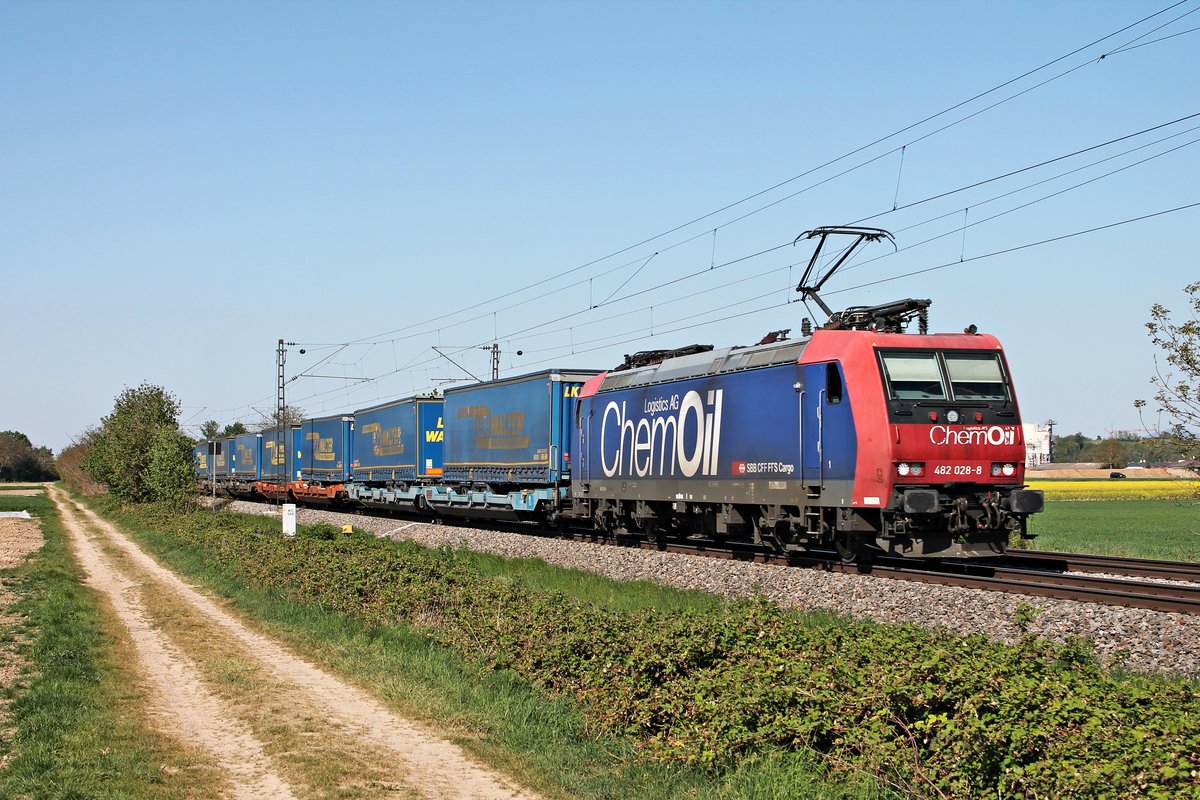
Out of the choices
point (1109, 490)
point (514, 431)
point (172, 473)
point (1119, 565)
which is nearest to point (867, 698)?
point (1119, 565)

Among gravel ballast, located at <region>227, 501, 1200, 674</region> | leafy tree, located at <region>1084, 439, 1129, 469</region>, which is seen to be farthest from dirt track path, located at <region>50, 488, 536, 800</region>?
leafy tree, located at <region>1084, 439, 1129, 469</region>

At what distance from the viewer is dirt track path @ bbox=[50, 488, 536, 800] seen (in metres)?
8.31

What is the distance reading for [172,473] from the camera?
4753 centimetres

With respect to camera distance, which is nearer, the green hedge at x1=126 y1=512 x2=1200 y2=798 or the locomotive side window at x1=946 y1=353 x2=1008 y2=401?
the green hedge at x1=126 y1=512 x2=1200 y2=798

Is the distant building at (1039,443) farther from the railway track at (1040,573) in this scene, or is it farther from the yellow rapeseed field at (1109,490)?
the railway track at (1040,573)

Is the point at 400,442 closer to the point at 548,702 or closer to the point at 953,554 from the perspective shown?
the point at 953,554

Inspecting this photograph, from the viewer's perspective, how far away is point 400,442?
43.0m

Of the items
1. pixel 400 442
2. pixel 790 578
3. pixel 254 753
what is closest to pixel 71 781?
pixel 254 753

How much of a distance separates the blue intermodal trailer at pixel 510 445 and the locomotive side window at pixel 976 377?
1389 centimetres

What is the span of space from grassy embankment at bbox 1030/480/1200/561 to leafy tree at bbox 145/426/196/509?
113 ft

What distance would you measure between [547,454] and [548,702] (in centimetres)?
2064

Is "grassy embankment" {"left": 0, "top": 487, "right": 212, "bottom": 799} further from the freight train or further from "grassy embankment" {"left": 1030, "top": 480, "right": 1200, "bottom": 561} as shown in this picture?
"grassy embankment" {"left": 1030, "top": 480, "right": 1200, "bottom": 561}

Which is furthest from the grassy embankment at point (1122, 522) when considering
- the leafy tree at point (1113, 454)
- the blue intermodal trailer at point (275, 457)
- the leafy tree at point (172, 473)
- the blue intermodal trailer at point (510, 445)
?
the blue intermodal trailer at point (275, 457)

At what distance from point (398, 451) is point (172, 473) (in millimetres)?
11548
